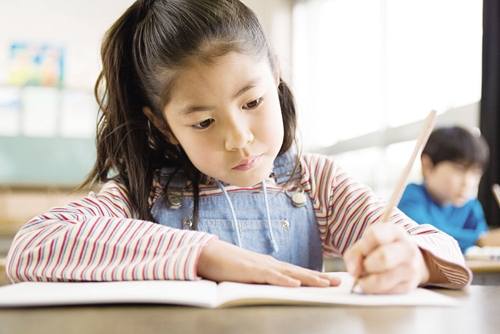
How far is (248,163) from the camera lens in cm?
98

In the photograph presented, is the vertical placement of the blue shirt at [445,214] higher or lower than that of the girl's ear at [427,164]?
lower

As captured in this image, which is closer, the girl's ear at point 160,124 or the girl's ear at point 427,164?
the girl's ear at point 160,124

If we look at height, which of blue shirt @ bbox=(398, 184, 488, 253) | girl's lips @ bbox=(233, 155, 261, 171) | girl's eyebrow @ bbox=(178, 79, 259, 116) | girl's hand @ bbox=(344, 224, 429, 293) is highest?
girl's eyebrow @ bbox=(178, 79, 259, 116)

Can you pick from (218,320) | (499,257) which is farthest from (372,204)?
(499,257)

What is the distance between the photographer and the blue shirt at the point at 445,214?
2215 millimetres

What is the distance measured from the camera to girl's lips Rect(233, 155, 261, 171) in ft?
3.18

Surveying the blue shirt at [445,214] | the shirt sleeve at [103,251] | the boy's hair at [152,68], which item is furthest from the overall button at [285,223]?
the blue shirt at [445,214]

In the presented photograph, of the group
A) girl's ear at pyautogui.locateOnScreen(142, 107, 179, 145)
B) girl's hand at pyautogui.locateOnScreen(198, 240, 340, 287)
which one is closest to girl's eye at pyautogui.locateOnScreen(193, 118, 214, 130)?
girl's ear at pyautogui.locateOnScreen(142, 107, 179, 145)

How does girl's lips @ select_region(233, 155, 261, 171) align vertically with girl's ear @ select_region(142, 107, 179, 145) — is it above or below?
below

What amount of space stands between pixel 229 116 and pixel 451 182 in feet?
5.69

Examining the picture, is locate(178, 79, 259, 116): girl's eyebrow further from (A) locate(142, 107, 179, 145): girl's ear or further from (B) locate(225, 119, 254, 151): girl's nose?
(A) locate(142, 107, 179, 145): girl's ear

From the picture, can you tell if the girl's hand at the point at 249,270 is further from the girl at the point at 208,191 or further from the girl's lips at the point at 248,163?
the girl's lips at the point at 248,163

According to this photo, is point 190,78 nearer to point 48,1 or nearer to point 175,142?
point 175,142

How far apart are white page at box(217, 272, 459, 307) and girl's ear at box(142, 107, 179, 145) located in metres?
0.54
